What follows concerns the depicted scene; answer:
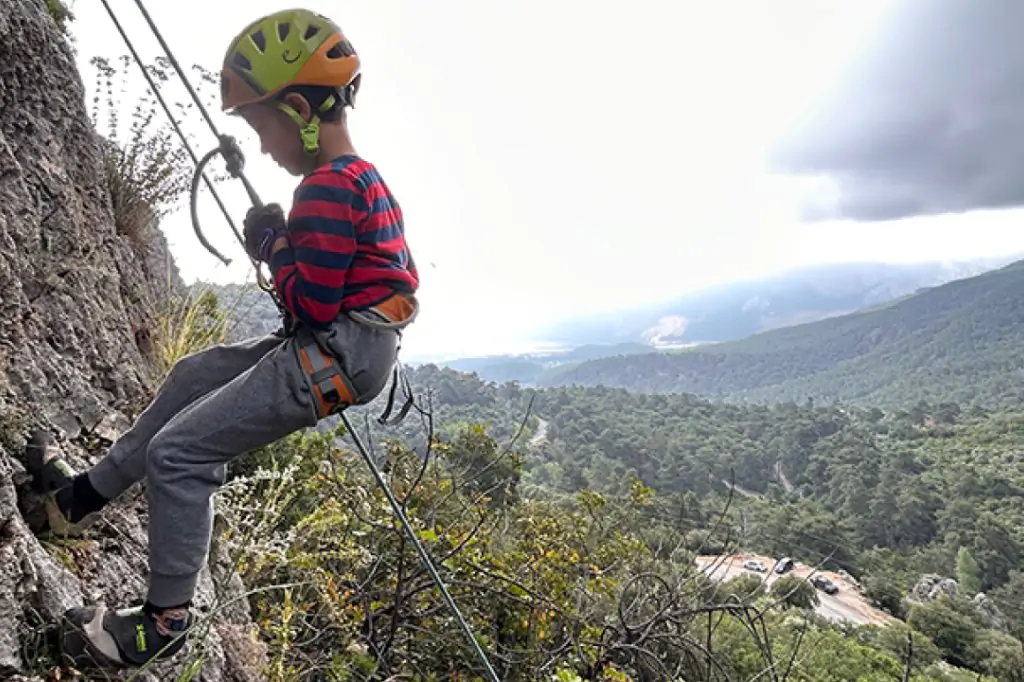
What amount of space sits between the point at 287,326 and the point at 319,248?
0.38 m

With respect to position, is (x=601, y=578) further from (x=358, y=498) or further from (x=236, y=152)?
(x=236, y=152)

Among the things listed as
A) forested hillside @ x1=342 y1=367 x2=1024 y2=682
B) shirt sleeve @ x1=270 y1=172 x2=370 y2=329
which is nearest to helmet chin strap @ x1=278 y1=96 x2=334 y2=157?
shirt sleeve @ x1=270 y1=172 x2=370 y2=329

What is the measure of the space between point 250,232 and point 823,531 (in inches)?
2750

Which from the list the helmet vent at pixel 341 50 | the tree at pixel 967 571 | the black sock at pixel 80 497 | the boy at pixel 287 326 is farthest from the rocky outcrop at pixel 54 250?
the tree at pixel 967 571

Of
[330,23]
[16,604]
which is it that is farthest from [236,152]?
[16,604]

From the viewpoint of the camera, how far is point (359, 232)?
1.97 meters

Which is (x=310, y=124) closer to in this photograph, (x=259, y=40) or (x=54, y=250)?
(x=259, y=40)

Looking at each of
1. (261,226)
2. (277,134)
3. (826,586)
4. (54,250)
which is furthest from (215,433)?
(826,586)

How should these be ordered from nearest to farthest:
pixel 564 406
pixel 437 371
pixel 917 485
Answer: pixel 917 485 → pixel 437 371 → pixel 564 406

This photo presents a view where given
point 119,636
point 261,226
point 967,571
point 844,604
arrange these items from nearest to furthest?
point 119,636, point 261,226, point 844,604, point 967,571

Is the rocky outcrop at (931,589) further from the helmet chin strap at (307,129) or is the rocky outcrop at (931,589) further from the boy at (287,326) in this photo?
the helmet chin strap at (307,129)

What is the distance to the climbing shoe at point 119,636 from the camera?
182cm

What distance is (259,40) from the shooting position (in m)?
1.98

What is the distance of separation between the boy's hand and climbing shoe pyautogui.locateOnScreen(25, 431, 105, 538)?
0.96 m
